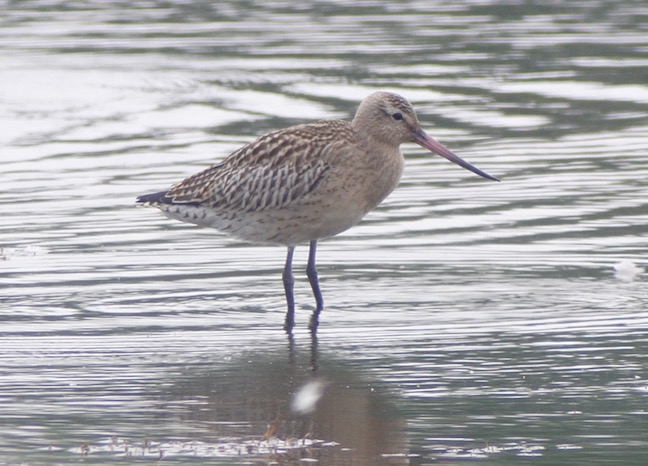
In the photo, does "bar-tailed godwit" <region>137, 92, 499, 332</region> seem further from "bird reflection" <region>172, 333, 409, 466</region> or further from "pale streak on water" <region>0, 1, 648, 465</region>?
"bird reflection" <region>172, 333, 409, 466</region>

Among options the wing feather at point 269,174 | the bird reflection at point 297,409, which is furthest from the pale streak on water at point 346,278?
the wing feather at point 269,174

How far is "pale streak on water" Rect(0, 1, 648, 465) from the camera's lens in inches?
285

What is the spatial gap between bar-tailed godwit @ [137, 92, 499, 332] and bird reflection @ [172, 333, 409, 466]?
1.28m

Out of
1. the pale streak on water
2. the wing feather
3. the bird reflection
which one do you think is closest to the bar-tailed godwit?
the wing feather

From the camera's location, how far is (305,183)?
10000mm

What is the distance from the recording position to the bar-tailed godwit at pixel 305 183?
9.99 metres

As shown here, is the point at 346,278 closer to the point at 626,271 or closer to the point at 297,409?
the point at 626,271

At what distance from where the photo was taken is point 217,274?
10703 mm

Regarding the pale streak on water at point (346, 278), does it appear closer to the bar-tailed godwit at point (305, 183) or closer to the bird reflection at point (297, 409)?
the bird reflection at point (297, 409)

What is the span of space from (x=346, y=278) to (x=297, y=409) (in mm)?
3059

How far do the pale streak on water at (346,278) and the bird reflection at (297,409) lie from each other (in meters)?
0.02

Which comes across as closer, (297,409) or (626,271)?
(297,409)

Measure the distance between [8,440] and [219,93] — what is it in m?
12.4

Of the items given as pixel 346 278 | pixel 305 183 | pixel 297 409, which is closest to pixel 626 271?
pixel 346 278
